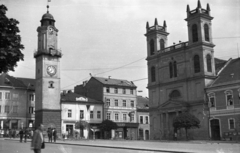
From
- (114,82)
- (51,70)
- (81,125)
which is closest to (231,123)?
(81,125)

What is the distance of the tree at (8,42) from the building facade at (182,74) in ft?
137

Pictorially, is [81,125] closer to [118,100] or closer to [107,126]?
[107,126]

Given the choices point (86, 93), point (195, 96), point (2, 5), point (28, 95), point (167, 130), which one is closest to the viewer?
point (2, 5)

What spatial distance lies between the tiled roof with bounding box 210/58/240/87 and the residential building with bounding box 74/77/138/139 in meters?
24.2

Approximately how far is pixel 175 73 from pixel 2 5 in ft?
154

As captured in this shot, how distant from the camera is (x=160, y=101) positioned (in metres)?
62.0

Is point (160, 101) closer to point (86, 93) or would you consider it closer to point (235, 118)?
point (235, 118)

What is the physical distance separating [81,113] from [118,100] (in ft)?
31.1

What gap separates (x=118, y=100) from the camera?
75.1 meters

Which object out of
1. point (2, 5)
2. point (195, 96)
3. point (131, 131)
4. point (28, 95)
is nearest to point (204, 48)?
point (195, 96)

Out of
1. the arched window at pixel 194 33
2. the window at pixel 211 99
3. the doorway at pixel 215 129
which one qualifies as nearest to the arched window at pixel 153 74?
the arched window at pixel 194 33

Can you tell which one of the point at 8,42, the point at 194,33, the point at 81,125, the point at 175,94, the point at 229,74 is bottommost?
the point at 81,125

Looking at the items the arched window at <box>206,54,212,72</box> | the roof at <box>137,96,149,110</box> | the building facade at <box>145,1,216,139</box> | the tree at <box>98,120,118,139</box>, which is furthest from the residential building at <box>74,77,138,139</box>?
the arched window at <box>206,54,212,72</box>

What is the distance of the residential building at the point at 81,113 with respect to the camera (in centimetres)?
6753
